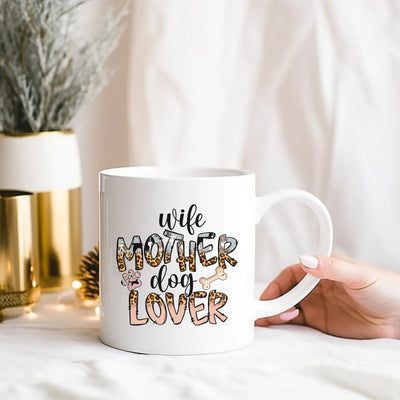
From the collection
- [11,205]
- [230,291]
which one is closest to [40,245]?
[11,205]

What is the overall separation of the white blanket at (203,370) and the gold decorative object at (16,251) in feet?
0.24

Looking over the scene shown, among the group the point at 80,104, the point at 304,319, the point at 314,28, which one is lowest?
the point at 304,319

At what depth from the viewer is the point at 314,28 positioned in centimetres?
111

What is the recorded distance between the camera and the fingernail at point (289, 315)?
2.85 feet

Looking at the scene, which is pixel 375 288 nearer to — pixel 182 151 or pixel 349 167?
pixel 349 167

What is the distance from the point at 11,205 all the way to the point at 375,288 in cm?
45

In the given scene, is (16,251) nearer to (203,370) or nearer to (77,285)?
(77,285)

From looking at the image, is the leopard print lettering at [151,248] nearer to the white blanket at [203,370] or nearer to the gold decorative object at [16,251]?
the white blanket at [203,370]

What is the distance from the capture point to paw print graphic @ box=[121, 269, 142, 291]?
2.45ft

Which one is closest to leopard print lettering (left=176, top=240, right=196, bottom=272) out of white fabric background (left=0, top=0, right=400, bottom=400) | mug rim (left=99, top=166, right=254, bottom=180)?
mug rim (left=99, top=166, right=254, bottom=180)

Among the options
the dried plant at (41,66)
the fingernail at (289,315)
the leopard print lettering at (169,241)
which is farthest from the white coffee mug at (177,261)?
the dried plant at (41,66)

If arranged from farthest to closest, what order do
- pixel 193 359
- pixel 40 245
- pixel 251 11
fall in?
pixel 251 11, pixel 40 245, pixel 193 359

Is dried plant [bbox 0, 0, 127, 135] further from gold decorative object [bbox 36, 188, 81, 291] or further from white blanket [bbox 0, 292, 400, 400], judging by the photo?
white blanket [bbox 0, 292, 400, 400]

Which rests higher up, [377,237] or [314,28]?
[314,28]
